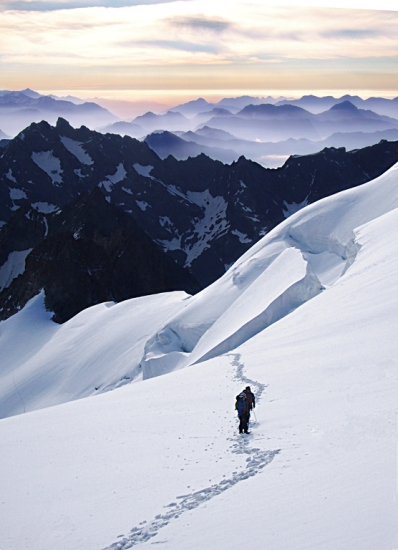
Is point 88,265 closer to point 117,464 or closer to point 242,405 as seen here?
point 117,464

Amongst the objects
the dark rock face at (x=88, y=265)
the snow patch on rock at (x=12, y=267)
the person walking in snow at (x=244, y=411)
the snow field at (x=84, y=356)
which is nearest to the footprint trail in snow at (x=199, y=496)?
the person walking in snow at (x=244, y=411)

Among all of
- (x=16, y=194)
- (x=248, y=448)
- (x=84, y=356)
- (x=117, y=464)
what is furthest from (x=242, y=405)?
(x=16, y=194)

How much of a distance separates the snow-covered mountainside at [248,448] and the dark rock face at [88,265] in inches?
2393

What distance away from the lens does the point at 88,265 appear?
100 metres

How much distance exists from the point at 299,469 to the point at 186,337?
2875 centimetres

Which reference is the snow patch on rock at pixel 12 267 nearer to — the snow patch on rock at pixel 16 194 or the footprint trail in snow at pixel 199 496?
the snow patch on rock at pixel 16 194

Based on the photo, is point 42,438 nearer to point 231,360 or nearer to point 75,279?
point 231,360

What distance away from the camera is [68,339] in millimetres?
60594

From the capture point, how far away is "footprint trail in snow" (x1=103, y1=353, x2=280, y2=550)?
9.61 metres

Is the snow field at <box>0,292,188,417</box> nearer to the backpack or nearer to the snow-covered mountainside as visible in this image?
the snow-covered mountainside

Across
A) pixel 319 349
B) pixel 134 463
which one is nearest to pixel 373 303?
pixel 319 349

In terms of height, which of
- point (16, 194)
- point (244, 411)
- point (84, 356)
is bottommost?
point (84, 356)

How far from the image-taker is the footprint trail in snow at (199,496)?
961 centimetres

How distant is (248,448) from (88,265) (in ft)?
297
